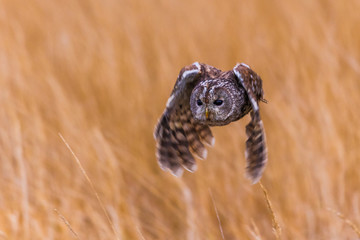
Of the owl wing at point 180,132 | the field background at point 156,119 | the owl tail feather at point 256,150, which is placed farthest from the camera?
the field background at point 156,119

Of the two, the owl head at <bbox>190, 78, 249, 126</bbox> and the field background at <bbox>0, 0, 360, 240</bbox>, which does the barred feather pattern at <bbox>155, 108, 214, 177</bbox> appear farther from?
the field background at <bbox>0, 0, 360, 240</bbox>

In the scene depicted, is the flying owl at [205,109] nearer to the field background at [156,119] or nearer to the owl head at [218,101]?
the owl head at [218,101]

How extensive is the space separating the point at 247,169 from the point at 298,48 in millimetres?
1323

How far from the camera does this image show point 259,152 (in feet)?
3.40

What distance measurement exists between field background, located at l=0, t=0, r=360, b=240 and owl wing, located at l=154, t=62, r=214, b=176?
0.54m

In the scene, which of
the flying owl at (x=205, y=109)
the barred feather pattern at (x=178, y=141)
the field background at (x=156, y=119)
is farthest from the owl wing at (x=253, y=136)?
the field background at (x=156, y=119)

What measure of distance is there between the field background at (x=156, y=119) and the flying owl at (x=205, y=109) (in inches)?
22.2

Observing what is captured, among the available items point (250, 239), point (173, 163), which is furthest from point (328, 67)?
point (173, 163)

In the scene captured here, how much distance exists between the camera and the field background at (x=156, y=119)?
1860mm

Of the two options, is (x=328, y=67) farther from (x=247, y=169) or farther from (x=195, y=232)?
(x=247, y=169)

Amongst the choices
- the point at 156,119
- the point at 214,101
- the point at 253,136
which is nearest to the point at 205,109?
the point at 214,101

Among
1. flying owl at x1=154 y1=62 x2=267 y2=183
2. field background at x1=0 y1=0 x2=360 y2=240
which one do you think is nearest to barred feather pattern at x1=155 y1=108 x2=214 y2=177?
flying owl at x1=154 y1=62 x2=267 y2=183

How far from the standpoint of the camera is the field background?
186 cm

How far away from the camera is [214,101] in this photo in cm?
114
